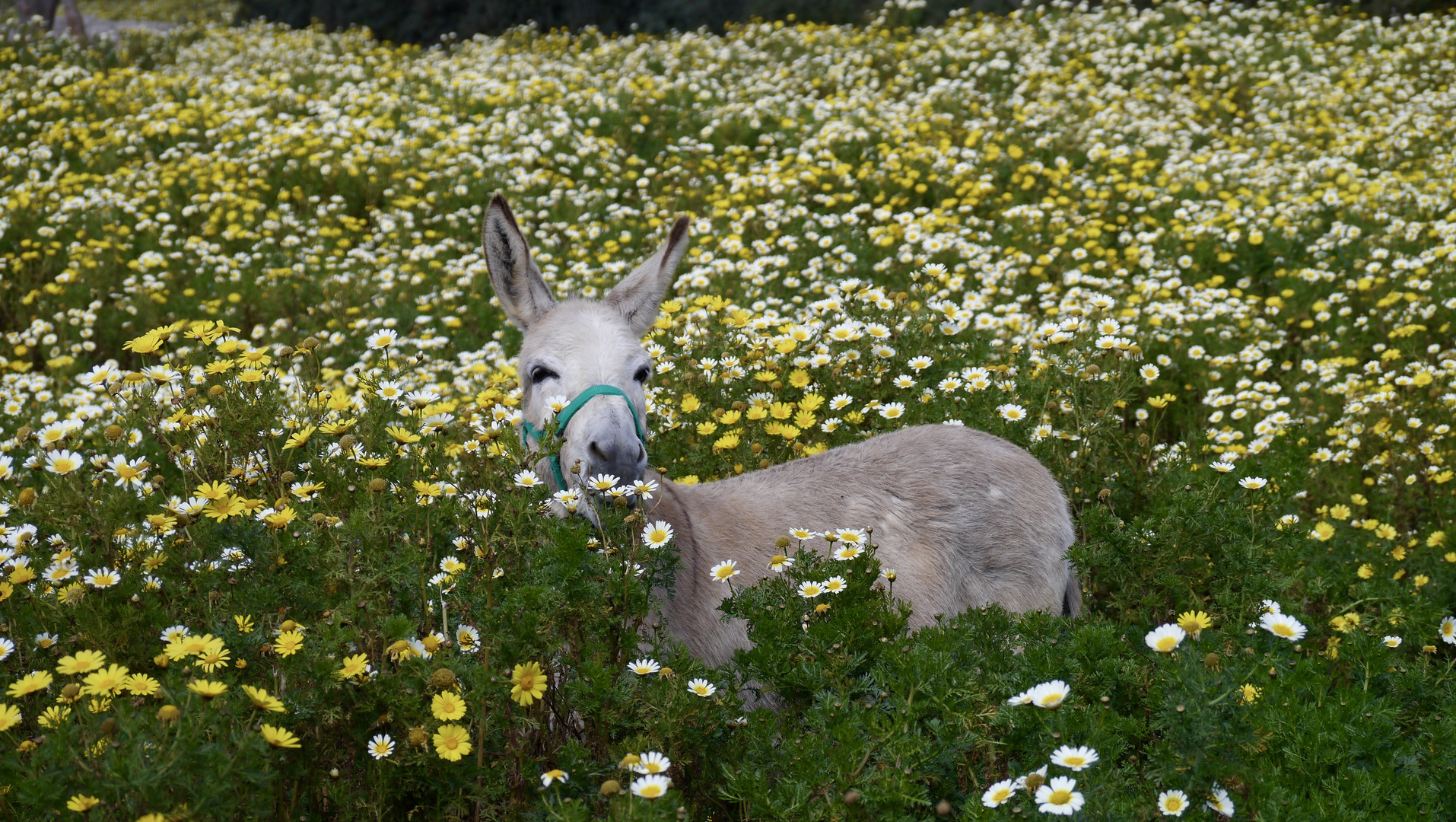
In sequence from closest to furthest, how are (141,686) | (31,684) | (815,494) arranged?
(31,684)
(141,686)
(815,494)

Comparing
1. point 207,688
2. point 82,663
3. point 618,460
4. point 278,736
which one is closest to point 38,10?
point 618,460

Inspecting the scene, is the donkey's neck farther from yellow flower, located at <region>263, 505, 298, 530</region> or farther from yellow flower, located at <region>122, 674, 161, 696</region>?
yellow flower, located at <region>122, 674, 161, 696</region>

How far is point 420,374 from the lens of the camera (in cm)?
548

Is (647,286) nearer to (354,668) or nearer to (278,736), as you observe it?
(354,668)

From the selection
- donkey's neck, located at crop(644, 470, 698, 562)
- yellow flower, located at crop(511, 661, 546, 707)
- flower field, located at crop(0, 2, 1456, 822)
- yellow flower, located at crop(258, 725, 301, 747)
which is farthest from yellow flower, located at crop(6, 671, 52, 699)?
donkey's neck, located at crop(644, 470, 698, 562)

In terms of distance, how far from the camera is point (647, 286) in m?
4.04

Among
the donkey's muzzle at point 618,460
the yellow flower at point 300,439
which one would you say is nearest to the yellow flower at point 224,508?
the yellow flower at point 300,439

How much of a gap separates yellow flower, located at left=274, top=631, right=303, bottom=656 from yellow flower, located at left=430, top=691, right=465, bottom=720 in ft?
1.11

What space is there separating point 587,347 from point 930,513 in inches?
56.1

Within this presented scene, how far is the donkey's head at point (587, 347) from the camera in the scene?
3.10 meters

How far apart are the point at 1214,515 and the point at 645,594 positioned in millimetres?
1886

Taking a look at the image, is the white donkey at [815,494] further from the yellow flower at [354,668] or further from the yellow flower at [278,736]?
the yellow flower at [278,736]

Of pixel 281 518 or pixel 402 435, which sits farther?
pixel 402 435

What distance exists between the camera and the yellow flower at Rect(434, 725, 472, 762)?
2.05 meters
